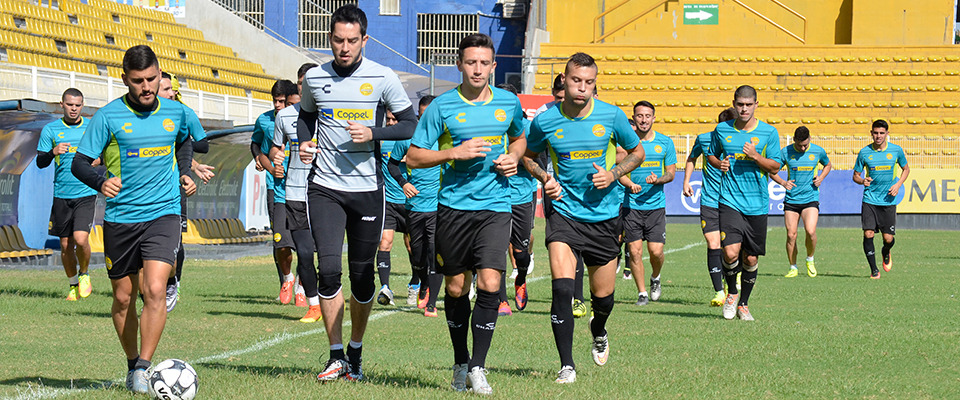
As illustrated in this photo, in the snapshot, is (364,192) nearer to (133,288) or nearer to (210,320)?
(133,288)

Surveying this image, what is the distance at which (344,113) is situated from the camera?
6168 millimetres

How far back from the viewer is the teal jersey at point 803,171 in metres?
15.6

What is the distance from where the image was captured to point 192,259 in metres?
17.2

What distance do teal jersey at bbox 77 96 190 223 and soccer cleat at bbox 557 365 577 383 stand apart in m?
2.47

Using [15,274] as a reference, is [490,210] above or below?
above

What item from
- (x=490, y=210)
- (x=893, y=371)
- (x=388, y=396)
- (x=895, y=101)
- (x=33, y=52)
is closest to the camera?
(x=388, y=396)

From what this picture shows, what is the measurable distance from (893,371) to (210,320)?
565cm

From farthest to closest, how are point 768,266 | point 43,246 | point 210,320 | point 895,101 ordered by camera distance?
point 895,101 < point 768,266 < point 43,246 < point 210,320

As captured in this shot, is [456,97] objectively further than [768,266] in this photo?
No

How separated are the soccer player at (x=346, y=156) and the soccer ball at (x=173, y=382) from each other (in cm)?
96

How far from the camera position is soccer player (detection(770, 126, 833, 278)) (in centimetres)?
1545

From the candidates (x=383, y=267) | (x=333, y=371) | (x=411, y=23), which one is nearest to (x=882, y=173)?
(x=383, y=267)

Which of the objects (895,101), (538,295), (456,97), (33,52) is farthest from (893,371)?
(895,101)

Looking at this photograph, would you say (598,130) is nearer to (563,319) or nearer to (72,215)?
(563,319)
